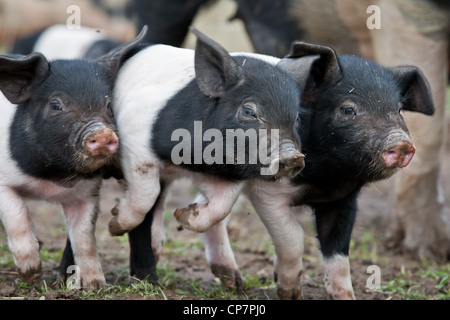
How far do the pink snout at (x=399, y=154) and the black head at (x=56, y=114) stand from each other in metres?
1.32

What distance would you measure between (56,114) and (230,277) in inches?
60.5

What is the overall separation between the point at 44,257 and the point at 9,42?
8.75 m

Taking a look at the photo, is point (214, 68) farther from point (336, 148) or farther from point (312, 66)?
point (336, 148)

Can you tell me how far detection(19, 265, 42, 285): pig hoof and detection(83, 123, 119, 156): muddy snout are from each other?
0.74m

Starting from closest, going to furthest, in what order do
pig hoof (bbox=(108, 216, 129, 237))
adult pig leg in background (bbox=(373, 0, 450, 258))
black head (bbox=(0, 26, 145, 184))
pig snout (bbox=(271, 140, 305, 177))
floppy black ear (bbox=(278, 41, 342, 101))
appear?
pig snout (bbox=(271, 140, 305, 177)) < black head (bbox=(0, 26, 145, 184)) < floppy black ear (bbox=(278, 41, 342, 101)) < pig hoof (bbox=(108, 216, 129, 237)) < adult pig leg in background (bbox=(373, 0, 450, 258))

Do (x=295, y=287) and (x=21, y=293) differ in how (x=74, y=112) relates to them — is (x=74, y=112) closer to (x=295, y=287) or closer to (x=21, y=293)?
(x=21, y=293)

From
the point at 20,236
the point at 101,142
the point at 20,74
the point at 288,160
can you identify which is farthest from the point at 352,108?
the point at 20,236

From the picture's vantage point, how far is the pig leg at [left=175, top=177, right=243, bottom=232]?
4.25 m

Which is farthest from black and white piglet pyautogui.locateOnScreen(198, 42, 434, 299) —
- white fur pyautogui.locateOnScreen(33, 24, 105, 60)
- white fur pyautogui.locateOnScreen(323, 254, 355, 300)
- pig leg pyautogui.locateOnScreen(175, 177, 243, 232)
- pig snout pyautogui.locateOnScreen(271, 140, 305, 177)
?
white fur pyautogui.locateOnScreen(33, 24, 105, 60)

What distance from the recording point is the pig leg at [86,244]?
14.5 feet

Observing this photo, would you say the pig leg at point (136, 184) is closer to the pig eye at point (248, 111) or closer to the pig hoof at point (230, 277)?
the pig eye at point (248, 111)

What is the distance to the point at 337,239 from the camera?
15.3ft

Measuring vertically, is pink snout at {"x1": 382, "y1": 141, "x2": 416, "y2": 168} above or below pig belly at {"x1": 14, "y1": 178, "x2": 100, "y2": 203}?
above

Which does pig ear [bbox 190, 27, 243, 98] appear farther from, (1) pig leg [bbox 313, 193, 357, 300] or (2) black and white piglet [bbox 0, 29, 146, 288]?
(1) pig leg [bbox 313, 193, 357, 300]
